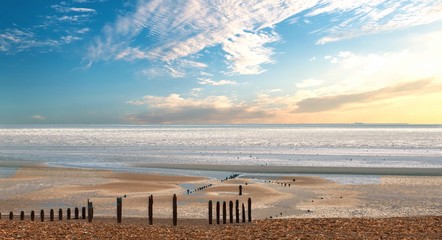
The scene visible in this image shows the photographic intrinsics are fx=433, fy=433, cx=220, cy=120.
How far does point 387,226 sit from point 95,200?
24.2m

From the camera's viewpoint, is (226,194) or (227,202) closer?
(227,202)

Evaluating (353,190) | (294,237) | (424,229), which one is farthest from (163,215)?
(353,190)

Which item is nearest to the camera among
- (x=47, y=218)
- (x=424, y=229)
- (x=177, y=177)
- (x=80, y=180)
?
(x=424, y=229)

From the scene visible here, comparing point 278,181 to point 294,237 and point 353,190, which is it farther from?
point 294,237

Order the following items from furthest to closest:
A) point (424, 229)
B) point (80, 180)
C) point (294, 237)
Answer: point (80, 180) → point (424, 229) → point (294, 237)

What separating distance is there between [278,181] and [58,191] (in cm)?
2363

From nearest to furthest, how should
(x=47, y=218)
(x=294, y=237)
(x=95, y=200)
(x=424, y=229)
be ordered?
(x=294, y=237) < (x=424, y=229) < (x=47, y=218) < (x=95, y=200)

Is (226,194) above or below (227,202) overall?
above

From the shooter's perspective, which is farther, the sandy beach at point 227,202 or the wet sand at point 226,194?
the wet sand at point 226,194

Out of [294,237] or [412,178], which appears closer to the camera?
[294,237]

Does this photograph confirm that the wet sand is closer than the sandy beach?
No

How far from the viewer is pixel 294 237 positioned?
19.9 m

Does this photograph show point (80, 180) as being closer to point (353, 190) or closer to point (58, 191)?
point (58, 191)

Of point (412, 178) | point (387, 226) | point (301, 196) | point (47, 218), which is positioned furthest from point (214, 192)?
point (412, 178)
